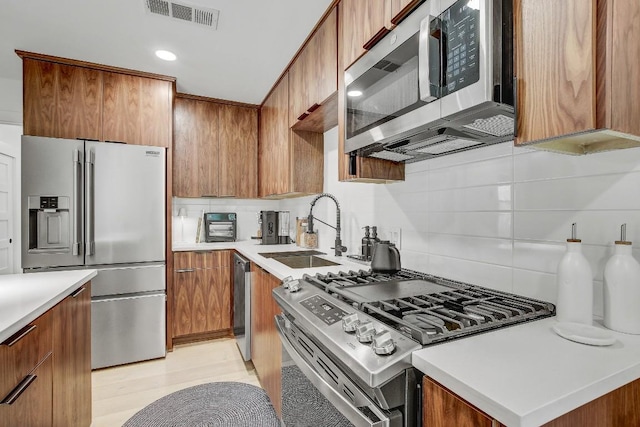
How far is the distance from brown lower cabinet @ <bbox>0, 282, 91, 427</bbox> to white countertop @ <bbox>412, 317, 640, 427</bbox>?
1248mm

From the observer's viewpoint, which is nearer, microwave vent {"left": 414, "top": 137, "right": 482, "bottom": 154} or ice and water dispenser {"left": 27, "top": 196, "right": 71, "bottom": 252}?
microwave vent {"left": 414, "top": 137, "right": 482, "bottom": 154}

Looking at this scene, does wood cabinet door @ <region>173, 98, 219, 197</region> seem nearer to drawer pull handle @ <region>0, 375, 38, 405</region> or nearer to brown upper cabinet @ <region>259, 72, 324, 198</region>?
brown upper cabinet @ <region>259, 72, 324, 198</region>

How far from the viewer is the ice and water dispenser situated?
236cm

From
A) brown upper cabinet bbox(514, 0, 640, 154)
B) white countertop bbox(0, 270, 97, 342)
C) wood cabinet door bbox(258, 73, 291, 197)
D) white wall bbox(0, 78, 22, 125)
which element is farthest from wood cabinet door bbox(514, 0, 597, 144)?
white wall bbox(0, 78, 22, 125)

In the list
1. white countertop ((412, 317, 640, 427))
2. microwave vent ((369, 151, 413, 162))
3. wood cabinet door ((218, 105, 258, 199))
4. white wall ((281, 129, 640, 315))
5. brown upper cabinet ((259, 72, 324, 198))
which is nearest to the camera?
white countertop ((412, 317, 640, 427))

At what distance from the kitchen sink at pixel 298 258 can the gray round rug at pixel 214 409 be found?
2.81 feet

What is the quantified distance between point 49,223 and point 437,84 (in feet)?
9.33

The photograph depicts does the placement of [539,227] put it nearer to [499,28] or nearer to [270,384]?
[499,28]

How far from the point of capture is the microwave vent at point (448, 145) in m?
1.23

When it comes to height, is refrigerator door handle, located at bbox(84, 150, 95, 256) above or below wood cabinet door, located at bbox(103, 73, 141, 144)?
below

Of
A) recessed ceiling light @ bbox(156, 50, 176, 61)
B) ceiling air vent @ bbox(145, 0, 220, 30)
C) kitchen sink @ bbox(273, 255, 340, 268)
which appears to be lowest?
kitchen sink @ bbox(273, 255, 340, 268)

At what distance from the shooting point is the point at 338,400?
34.1 inches

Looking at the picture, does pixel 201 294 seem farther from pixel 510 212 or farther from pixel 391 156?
pixel 510 212

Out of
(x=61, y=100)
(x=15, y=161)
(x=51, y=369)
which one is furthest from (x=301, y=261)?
(x=15, y=161)
